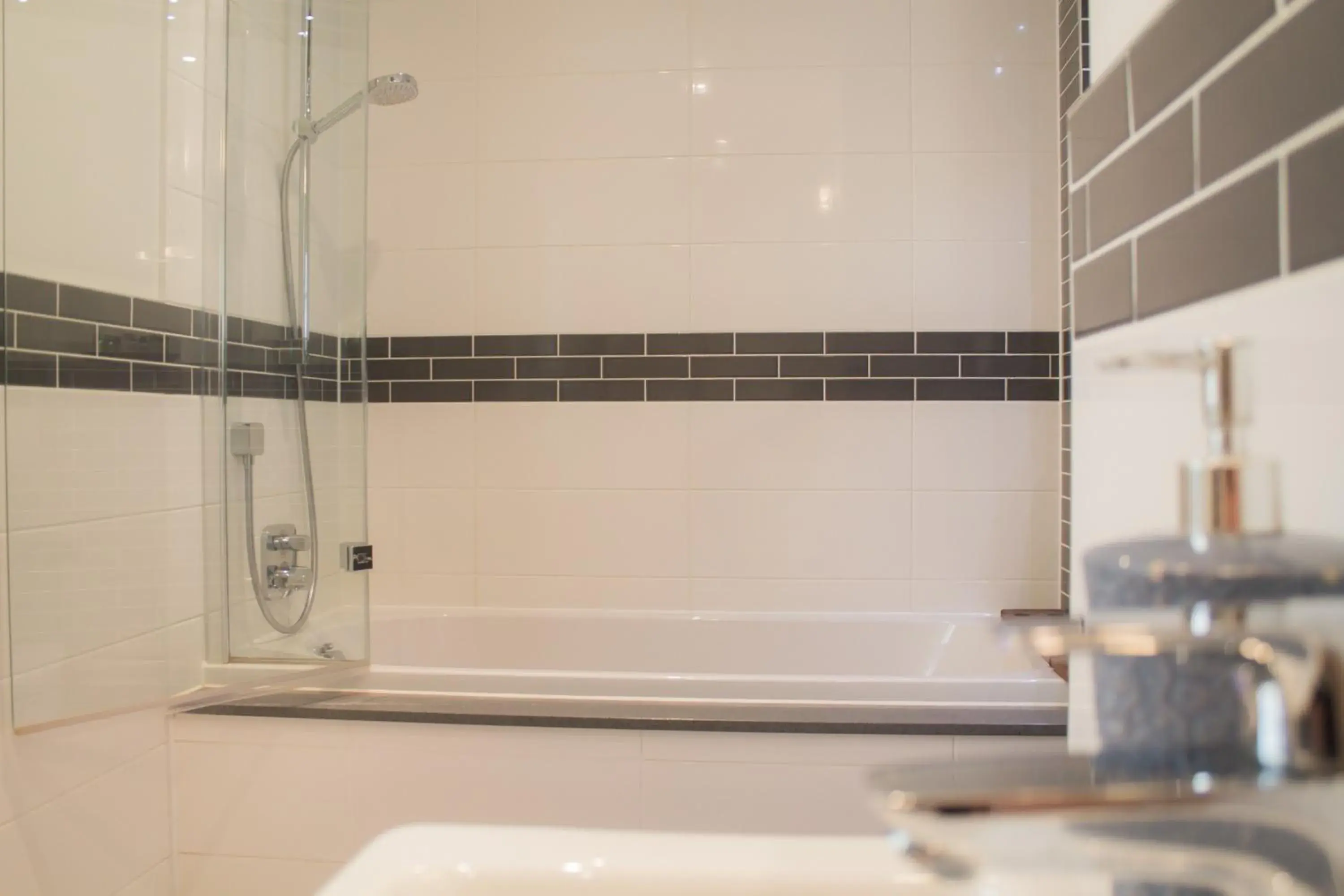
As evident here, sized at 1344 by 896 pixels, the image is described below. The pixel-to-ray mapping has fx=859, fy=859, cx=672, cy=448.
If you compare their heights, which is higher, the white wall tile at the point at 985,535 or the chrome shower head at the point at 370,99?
the chrome shower head at the point at 370,99

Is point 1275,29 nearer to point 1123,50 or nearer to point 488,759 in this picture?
point 1123,50

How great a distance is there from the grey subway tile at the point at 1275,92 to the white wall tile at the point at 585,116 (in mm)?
1931

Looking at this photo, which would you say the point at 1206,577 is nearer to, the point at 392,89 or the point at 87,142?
the point at 87,142

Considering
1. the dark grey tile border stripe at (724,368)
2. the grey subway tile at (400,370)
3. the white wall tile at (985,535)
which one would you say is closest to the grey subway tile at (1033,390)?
the dark grey tile border stripe at (724,368)

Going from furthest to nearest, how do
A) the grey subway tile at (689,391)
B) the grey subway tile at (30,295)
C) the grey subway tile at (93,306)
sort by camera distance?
the grey subway tile at (689,391) < the grey subway tile at (93,306) < the grey subway tile at (30,295)

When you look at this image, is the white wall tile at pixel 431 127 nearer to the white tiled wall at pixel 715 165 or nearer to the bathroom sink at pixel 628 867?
the white tiled wall at pixel 715 165

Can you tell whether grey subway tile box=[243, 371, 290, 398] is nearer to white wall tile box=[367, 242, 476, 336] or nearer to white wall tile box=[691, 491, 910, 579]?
white wall tile box=[367, 242, 476, 336]

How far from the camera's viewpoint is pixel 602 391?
2.26 metres

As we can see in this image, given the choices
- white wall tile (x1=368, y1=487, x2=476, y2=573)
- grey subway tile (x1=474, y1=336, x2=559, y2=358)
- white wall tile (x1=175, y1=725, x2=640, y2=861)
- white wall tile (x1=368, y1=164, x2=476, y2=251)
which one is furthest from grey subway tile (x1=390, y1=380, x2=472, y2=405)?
white wall tile (x1=175, y1=725, x2=640, y2=861)

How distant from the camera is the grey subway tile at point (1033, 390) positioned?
7.10 ft

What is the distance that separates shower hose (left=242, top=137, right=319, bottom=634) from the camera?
164 cm

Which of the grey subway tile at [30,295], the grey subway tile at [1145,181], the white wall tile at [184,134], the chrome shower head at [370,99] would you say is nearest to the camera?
the grey subway tile at [1145,181]

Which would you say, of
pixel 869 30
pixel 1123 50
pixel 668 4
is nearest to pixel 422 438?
pixel 668 4

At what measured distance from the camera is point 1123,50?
52 cm
